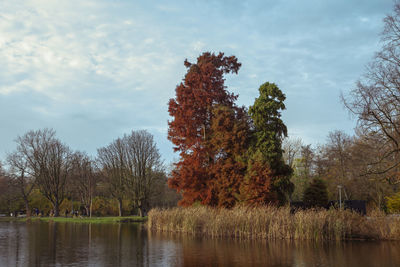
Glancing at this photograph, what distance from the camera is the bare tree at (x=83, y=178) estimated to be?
4842 cm

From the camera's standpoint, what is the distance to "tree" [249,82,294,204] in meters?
25.6

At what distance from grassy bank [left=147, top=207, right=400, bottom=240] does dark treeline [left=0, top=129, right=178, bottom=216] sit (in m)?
25.9

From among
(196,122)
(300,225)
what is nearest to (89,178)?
(196,122)

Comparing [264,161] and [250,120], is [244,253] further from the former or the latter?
[250,120]

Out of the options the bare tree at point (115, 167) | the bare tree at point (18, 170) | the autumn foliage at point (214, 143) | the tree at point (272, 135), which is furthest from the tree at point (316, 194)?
the bare tree at point (18, 170)

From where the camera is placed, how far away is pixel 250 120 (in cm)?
2836

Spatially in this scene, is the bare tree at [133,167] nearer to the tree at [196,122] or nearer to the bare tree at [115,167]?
the bare tree at [115,167]

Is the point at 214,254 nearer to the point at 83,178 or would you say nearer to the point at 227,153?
the point at 227,153

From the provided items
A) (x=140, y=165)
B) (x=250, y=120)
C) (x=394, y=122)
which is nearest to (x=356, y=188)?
(x=250, y=120)

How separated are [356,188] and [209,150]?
20236 mm

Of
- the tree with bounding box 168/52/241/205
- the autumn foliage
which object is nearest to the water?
the autumn foliage

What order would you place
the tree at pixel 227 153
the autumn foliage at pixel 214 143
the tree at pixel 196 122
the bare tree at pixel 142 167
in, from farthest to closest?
the bare tree at pixel 142 167 < the tree at pixel 196 122 < the tree at pixel 227 153 < the autumn foliage at pixel 214 143

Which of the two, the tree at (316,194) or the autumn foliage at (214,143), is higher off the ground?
the autumn foliage at (214,143)

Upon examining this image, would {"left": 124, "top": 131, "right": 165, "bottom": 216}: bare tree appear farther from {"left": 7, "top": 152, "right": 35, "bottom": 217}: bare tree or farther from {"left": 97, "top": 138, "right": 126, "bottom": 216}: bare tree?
{"left": 7, "top": 152, "right": 35, "bottom": 217}: bare tree
